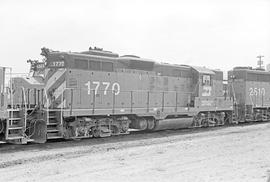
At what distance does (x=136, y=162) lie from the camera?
8719mm

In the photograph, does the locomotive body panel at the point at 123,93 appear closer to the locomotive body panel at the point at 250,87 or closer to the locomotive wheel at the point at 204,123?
the locomotive wheel at the point at 204,123

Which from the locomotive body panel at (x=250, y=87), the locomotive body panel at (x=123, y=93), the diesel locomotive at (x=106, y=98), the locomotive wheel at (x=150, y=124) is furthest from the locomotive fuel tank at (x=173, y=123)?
the locomotive body panel at (x=250, y=87)

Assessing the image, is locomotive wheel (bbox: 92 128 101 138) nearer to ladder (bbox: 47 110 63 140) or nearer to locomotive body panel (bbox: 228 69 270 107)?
ladder (bbox: 47 110 63 140)

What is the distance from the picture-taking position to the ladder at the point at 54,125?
12809 millimetres

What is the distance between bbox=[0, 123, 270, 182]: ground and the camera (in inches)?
281

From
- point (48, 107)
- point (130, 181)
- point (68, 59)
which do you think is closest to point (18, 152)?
point (48, 107)

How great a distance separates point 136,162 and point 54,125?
5.20 metres

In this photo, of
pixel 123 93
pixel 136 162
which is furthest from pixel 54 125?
pixel 136 162

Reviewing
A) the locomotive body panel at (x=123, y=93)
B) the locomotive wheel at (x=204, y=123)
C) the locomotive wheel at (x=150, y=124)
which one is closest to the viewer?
the locomotive body panel at (x=123, y=93)

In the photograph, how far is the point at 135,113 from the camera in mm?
15641

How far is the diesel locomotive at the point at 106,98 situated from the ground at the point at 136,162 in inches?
38.4

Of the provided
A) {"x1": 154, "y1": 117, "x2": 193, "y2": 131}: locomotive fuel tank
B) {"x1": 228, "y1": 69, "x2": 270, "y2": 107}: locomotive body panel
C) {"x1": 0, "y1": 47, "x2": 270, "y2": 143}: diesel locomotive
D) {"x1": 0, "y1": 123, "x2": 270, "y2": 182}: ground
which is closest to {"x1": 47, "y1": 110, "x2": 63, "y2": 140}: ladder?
{"x1": 0, "y1": 47, "x2": 270, "y2": 143}: diesel locomotive

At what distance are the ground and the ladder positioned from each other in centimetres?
36

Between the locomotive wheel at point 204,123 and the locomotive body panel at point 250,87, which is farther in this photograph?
the locomotive body panel at point 250,87
